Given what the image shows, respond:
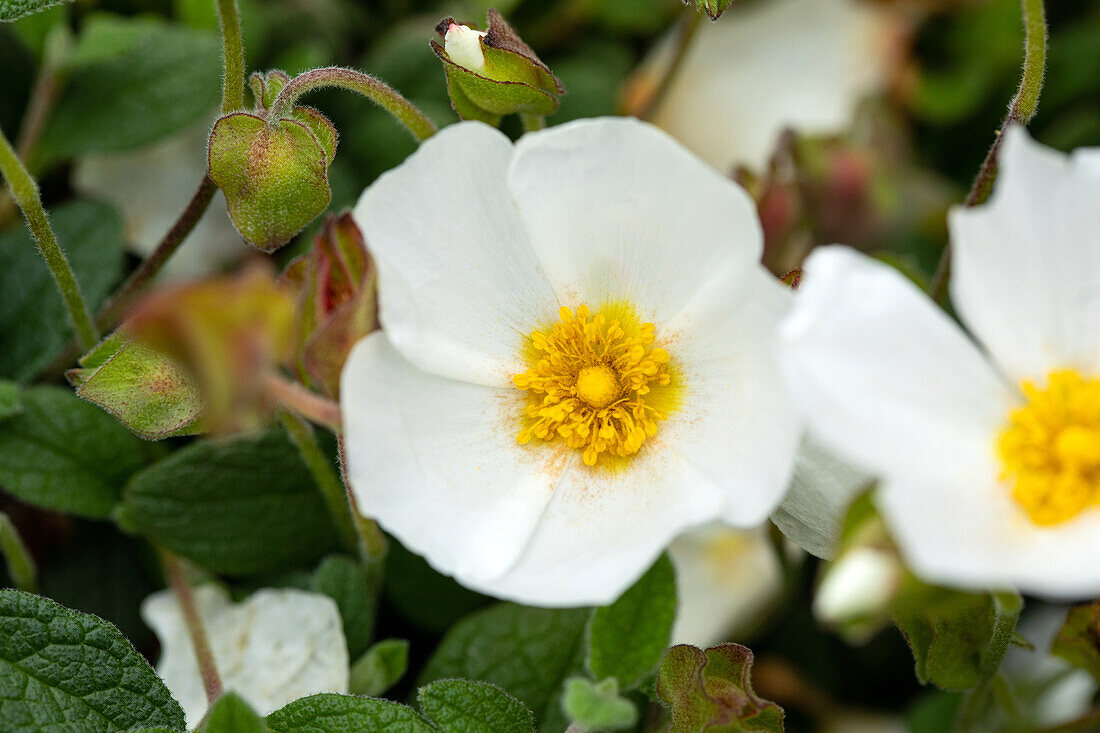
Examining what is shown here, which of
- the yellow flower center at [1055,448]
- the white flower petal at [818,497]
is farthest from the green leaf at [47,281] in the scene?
the yellow flower center at [1055,448]

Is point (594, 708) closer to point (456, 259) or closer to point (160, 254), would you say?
point (456, 259)

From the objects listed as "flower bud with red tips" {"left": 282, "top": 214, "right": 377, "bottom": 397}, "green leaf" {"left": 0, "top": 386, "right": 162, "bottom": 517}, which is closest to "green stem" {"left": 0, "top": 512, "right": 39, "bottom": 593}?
"green leaf" {"left": 0, "top": 386, "right": 162, "bottom": 517}

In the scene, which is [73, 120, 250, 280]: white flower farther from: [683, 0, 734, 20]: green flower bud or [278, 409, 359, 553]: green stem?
[683, 0, 734, 20]: green flower bud

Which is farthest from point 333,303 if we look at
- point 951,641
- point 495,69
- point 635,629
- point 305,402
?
point 951,641

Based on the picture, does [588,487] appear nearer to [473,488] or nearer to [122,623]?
[473,488]

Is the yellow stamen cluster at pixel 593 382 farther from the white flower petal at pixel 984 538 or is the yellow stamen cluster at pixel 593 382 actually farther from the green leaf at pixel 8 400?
the green leaf at pixel 8 400

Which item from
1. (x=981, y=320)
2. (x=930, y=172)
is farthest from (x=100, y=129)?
(x=930, y=172)
